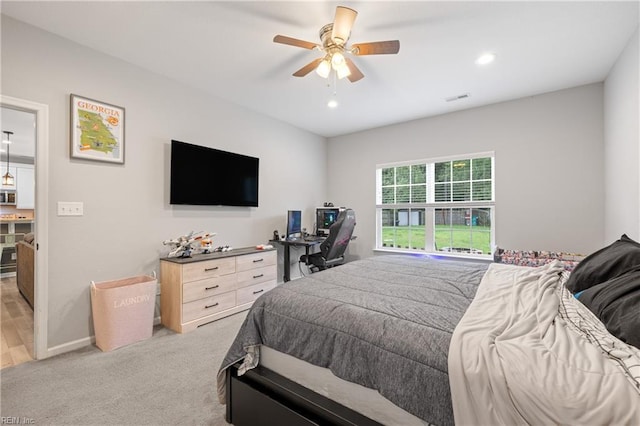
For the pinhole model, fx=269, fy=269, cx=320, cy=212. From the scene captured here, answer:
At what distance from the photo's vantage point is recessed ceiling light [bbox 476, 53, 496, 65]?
99.2 inches

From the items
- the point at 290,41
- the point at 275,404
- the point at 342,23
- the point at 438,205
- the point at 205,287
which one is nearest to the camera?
the point at 275,404

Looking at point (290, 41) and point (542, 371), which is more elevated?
point (290, 41)

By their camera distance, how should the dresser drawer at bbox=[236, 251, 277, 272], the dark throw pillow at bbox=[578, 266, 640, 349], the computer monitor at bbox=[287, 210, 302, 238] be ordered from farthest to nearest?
the computer monitor at bbox=[287, 210, 302, 238], the dresser drawer at bbox=[236, 251, 277, 272], the dark throw pillow at bbox=[578, 266, 640, 349]

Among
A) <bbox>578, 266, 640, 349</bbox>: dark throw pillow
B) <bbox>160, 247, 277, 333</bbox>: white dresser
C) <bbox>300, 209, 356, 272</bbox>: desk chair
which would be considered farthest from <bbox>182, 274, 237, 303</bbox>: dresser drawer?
<bbox>578, 266, 640, 349</bbox>: dark throw pillow

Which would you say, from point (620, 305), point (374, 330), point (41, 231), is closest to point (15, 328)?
point (41, 231)

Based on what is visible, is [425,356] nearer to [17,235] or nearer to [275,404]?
[275,404]

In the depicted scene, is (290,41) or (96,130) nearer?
(290,41)

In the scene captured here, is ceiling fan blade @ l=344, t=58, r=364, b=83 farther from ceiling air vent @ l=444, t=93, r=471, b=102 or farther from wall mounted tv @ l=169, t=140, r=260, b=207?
wall mounted tv @ l=169, t=140, r=260, b=207

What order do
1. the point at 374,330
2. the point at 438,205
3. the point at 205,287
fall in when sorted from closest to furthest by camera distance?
the point at 374,330
the point at 205,287
the point at 438,205

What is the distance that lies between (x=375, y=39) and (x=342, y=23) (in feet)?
2.16

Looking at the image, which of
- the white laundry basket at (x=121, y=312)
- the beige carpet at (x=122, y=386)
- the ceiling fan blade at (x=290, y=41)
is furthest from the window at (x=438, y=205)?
the white laundry basket at (x=121, y=312)

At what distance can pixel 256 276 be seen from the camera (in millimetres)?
3424

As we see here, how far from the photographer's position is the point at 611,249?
A: 1.63m

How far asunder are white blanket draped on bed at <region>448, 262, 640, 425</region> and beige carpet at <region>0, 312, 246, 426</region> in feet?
4.57
